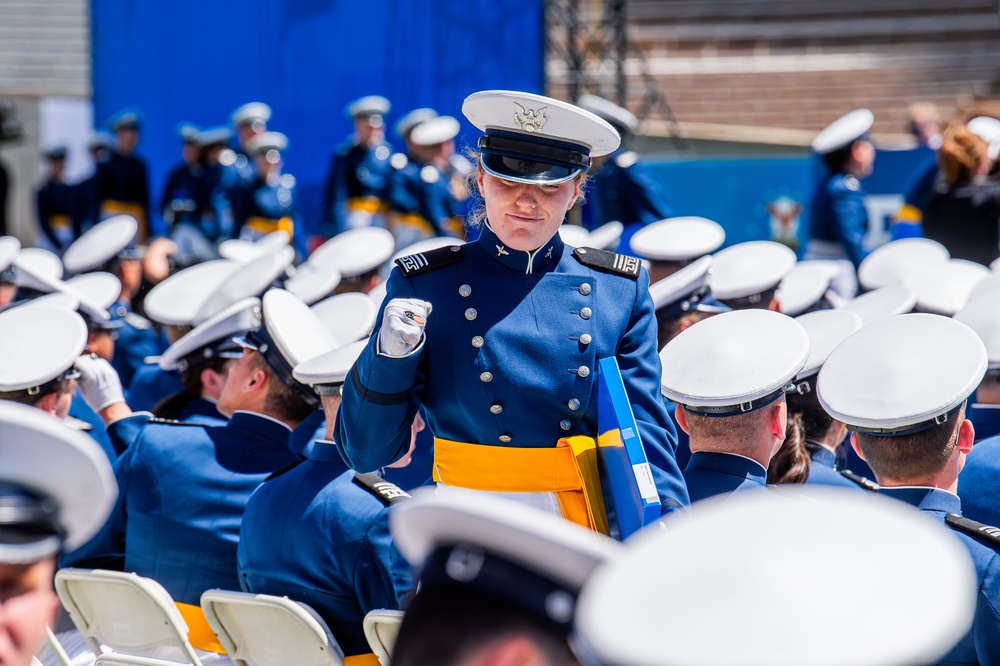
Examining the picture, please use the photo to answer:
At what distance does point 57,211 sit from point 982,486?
42.1ft

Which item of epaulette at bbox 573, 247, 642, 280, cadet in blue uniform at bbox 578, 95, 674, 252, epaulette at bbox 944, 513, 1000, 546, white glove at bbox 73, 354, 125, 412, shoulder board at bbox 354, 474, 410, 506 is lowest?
cadet in blue uniform at bbox 578, 95, 674, 252

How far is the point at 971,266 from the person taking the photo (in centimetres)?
547

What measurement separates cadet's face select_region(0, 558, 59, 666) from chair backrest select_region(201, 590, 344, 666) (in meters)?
1.30

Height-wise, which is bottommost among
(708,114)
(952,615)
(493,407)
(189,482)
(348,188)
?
(708,114)

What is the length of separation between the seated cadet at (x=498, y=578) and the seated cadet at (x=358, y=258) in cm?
491

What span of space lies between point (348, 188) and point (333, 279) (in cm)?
505

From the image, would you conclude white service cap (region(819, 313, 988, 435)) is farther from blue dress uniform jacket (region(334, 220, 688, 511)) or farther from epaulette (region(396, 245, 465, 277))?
epaulette (region(396, 245, 465, 277))

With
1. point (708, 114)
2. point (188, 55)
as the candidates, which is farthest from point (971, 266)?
point (708, 114)

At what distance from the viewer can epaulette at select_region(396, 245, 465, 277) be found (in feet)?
9.58

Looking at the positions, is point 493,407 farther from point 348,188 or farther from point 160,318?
point 348,188

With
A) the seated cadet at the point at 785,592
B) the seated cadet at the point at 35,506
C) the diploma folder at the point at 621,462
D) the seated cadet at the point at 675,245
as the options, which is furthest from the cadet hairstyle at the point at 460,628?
the seated cadet at the point at 675,245

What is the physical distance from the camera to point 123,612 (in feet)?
11.2

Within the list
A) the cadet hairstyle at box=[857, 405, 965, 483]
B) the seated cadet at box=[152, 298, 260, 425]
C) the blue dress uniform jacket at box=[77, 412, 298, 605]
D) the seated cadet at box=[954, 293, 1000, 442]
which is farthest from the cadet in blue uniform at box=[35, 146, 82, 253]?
the cadet hairstyle at box=[857, 405, 965, 483]

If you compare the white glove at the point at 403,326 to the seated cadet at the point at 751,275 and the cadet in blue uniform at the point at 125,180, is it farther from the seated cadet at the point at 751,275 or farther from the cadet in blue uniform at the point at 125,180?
the cadet in blue uniform at the point at 125,180
